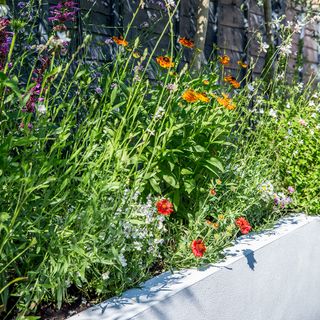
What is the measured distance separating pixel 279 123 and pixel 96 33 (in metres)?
1.53

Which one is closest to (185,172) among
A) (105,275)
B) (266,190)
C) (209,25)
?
(105,275)

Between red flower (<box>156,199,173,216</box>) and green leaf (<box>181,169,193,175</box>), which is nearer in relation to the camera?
red flower (<box>156,199,173,216</box>)

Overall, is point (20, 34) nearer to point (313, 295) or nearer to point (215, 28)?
point (313, 295)

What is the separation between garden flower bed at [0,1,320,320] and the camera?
2.18 metres

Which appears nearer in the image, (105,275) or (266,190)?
(105,275)

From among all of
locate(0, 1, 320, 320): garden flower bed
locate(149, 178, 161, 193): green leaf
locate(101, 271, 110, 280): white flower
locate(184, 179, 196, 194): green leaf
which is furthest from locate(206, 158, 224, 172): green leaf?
locate(101, 271, 110, 280): white flower

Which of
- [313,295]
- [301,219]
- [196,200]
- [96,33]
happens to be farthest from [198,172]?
[96,33]

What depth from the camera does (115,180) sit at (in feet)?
8.90

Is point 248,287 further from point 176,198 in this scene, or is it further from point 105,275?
point 105,275

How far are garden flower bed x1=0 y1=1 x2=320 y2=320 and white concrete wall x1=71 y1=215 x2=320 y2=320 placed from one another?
10 cm

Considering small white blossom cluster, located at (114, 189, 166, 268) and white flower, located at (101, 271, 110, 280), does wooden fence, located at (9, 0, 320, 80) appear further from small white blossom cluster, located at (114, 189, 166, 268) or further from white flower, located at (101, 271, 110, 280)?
white flower, located at (101, 271, 110, 280)

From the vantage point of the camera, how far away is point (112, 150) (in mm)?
2549

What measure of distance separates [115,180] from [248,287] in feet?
3.27

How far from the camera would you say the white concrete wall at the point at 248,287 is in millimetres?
2398
